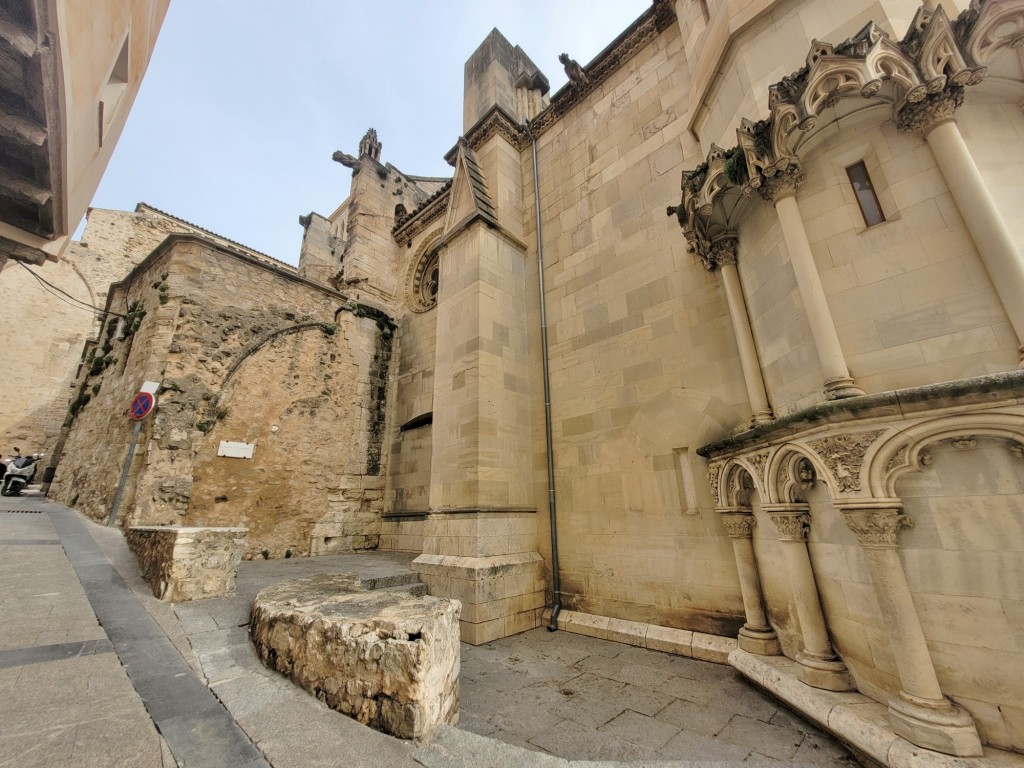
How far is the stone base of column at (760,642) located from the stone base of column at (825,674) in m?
0.50

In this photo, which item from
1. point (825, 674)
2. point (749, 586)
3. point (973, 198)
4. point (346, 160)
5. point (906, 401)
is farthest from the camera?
point (346, 160)

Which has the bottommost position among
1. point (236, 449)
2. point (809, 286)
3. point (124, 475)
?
point (124, 475)

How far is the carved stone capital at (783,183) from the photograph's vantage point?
3.12 metres

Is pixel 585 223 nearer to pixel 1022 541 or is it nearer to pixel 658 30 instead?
pixel 658 30

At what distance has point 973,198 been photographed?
246 centimetres

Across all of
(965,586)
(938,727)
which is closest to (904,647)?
(938,727)

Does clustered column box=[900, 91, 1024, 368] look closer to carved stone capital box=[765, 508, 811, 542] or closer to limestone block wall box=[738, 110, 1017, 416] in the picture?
limestone block wall box=[738, 110, 1017, 416]

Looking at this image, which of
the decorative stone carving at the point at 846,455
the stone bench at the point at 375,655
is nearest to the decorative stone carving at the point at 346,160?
the stone bench at the point at 375,655

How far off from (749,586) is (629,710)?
1.51m

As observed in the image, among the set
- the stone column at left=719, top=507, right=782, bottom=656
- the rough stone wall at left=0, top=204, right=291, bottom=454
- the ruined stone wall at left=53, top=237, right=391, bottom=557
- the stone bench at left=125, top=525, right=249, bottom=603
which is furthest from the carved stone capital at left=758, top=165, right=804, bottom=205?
the rough stone wall at left=0, top=204, right=291, bottom=454

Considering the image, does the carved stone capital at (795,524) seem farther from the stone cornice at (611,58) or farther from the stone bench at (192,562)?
the stone cornice at (611,58)

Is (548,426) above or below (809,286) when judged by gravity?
below

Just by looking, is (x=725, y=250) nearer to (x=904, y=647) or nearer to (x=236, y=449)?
(x=904, y=647)

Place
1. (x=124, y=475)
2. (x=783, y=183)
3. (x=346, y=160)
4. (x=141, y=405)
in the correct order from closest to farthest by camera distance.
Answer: (x=783, y=183), (x=124, y=475), (x=141, y=405), (x=346, y=160)
